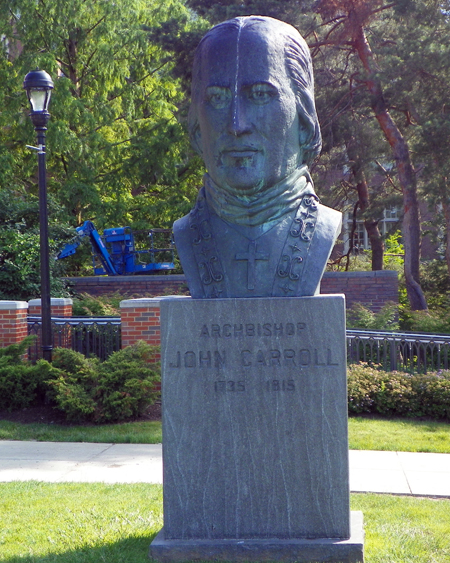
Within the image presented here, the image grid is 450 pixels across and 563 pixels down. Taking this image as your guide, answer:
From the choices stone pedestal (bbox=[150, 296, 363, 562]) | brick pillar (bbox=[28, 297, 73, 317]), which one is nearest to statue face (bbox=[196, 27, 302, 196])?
stone pedestal (bbox=[150, 296, 363, 562])

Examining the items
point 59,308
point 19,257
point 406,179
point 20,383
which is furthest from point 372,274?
point 20,383

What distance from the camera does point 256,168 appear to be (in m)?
4.29

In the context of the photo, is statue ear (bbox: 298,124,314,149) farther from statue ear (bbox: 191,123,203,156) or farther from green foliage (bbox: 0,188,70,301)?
green foliage (bbox: 0,188,70,301)

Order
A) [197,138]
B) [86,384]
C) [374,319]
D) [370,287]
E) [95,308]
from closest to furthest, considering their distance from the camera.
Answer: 1. [197,138]
2. [86,384]
3. [374,319]
4. [95,308]
5. [370,287]

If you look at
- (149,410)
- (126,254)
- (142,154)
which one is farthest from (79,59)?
(149,410)

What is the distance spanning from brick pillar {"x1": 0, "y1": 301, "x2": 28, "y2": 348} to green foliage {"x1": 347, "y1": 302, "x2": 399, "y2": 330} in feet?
20.9

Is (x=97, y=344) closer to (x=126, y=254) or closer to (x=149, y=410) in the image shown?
(x=149, y=410)

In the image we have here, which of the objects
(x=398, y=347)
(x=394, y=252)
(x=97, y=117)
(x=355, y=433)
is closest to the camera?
(x=355, y=433)

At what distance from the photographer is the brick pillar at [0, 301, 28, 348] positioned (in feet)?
35.8

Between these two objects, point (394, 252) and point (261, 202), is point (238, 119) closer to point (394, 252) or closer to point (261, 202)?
point (261, 202)

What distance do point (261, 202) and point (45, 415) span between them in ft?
20.7

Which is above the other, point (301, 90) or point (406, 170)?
point (406, 170)

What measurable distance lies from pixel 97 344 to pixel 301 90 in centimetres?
807

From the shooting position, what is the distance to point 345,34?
1650cm
